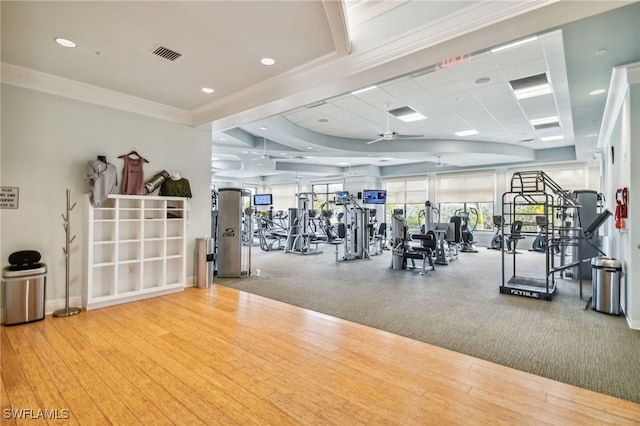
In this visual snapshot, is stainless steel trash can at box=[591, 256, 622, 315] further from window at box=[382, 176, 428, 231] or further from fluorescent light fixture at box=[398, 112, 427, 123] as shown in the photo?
window at box=[382, 176, 428, 231]

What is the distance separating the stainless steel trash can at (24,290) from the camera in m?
3.52

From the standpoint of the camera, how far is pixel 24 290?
3.60 m

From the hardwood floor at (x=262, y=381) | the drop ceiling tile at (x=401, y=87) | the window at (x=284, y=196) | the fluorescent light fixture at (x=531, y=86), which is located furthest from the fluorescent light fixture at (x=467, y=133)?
the window at (x=284, y=196)

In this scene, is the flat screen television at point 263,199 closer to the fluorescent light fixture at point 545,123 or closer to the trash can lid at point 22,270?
the fluorescent light fixture at point 545,123

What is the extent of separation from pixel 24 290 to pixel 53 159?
5.34 feet

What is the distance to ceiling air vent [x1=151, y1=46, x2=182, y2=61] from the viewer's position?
330cm

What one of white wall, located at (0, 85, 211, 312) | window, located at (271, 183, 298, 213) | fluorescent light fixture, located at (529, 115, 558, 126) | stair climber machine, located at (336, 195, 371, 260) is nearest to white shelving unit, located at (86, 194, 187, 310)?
white wall, located at (0, 85, 211, 312)

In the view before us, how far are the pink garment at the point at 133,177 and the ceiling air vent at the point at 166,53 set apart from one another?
187 centimetres

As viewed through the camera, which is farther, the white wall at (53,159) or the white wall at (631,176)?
the white wall at (53,159)

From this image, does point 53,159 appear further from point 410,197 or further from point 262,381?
point 410,197

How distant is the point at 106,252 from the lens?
4.50m

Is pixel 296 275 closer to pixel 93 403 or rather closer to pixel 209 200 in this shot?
pixel 209 200

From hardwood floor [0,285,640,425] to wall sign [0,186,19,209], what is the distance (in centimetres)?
139

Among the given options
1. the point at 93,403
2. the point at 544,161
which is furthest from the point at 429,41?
the point at 544,161
